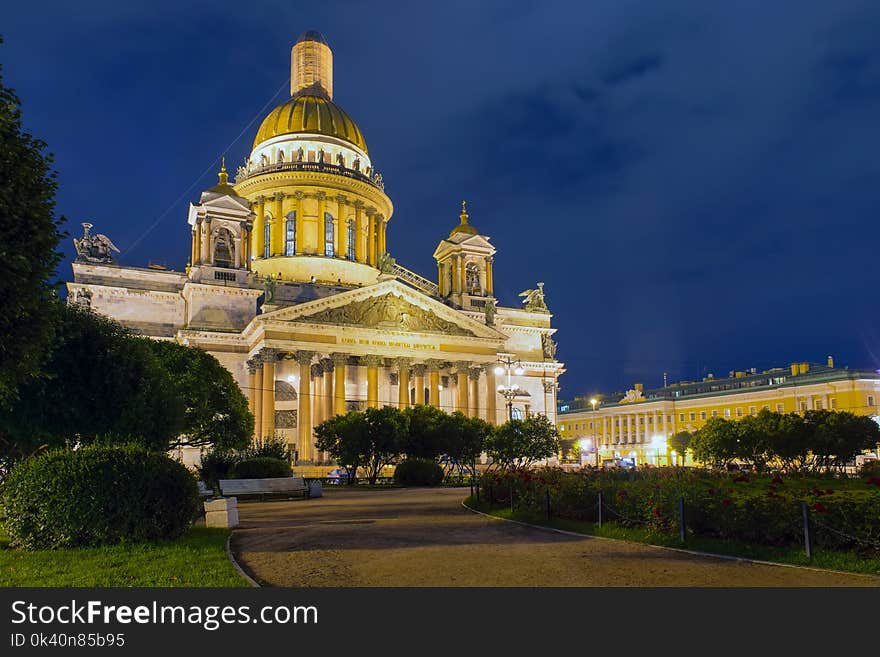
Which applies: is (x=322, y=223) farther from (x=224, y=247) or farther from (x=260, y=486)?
(x=260, y=486)

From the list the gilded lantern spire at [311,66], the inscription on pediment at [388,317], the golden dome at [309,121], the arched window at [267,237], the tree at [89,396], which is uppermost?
the gilded lantern spire at [311,66]

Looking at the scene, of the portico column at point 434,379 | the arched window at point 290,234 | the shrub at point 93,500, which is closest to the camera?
the shrub at point 93,500

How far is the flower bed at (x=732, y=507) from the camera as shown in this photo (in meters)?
13.1

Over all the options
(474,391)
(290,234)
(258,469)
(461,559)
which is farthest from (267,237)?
(461,559)

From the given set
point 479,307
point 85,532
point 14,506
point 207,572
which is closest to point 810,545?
point 207,572

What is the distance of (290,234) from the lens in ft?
232

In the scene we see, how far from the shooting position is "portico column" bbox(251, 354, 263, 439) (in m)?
51.9

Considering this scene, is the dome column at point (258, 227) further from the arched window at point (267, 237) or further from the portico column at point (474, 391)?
the portico column at point (474, 391)

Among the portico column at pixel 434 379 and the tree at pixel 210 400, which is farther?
the portico column at pixel 434 379

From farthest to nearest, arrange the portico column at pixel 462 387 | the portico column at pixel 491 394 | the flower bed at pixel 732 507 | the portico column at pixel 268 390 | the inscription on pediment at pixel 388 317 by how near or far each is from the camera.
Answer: the portico column at pixel 491 394
the portico column at pixel 462 387
the inscription on pediment at pixel 388 317
the portico column at pixel 268 390
the flower bed at pixel 732 507

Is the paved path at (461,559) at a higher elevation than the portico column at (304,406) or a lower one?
lower

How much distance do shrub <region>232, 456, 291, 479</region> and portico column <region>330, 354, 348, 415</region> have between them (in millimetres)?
17885

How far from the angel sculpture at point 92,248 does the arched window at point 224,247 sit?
7820 mm

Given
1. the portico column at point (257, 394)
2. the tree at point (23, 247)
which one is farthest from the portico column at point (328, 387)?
the tree at point (23, 247)
